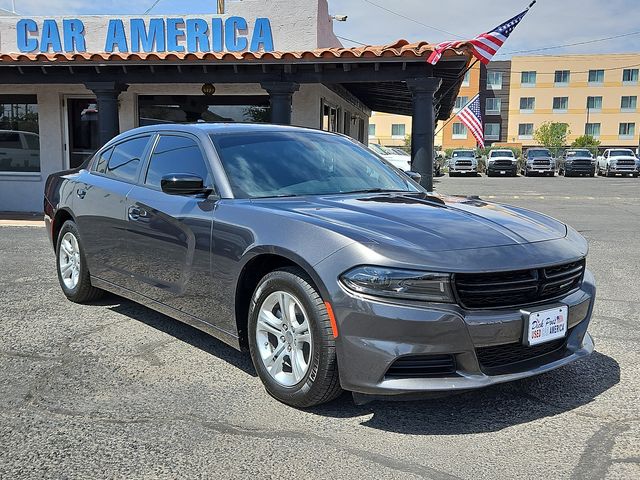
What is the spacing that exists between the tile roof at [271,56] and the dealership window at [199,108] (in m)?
2.09

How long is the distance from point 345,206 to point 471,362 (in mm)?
1150

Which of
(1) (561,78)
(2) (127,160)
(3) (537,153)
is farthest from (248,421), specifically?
(1) (561,78)

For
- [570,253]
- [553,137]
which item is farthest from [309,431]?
[553,137]

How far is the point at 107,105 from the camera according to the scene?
11070mm

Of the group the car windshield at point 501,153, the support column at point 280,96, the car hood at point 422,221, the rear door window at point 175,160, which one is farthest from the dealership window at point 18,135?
the car windshield at point 501,153

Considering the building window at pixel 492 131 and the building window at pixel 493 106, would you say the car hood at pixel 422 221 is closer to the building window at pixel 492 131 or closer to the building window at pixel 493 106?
the building window at pixel 493 106

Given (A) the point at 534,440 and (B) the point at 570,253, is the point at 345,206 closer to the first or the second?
(B) the point at 570,253

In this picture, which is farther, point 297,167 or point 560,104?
point 560,104

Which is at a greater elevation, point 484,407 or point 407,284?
point 407,284

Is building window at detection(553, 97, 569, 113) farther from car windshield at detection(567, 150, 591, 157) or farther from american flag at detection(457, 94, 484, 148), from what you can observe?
american flag at detection(457, 94, 484, 148)

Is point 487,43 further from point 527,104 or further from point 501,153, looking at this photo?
point 527,104

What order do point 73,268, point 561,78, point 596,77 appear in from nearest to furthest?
1. point 73,268
2. point 596,77
3. point 561,78

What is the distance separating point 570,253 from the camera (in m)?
3.45

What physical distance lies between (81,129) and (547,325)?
37.5 ft
